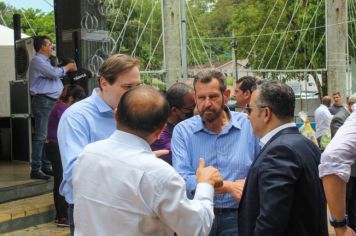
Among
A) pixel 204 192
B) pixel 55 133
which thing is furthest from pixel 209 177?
pixel 55 133

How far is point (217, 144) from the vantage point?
11.0 feet

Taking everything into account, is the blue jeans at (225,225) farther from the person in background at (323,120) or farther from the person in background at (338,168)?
the person in background at (323,120)

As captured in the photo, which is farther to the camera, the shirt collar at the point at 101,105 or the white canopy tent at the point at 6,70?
the white canopy tent at the point at 6,70

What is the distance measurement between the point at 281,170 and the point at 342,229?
2.30 ft

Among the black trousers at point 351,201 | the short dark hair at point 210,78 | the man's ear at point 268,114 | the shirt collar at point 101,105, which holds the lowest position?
the black trousers at point 351,201

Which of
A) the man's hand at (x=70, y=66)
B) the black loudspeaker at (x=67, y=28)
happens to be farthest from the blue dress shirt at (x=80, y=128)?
the black loudspeaker at (x=67, y=28)

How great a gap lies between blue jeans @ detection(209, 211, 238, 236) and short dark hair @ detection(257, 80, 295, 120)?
2.52 ft

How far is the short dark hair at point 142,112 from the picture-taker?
2.22m

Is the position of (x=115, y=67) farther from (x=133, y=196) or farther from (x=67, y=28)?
(x=67, y=28)

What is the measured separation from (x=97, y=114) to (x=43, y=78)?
14.1 feet

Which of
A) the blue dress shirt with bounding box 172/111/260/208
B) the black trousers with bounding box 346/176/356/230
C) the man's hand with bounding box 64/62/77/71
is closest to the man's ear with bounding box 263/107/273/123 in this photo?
the blue dress shirt with bounding box 172/111/260/208

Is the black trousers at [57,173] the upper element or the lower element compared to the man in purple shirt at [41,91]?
lower

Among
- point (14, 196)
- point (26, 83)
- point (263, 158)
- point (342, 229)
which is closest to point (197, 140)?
point (263, 158)

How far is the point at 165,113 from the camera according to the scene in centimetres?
228
